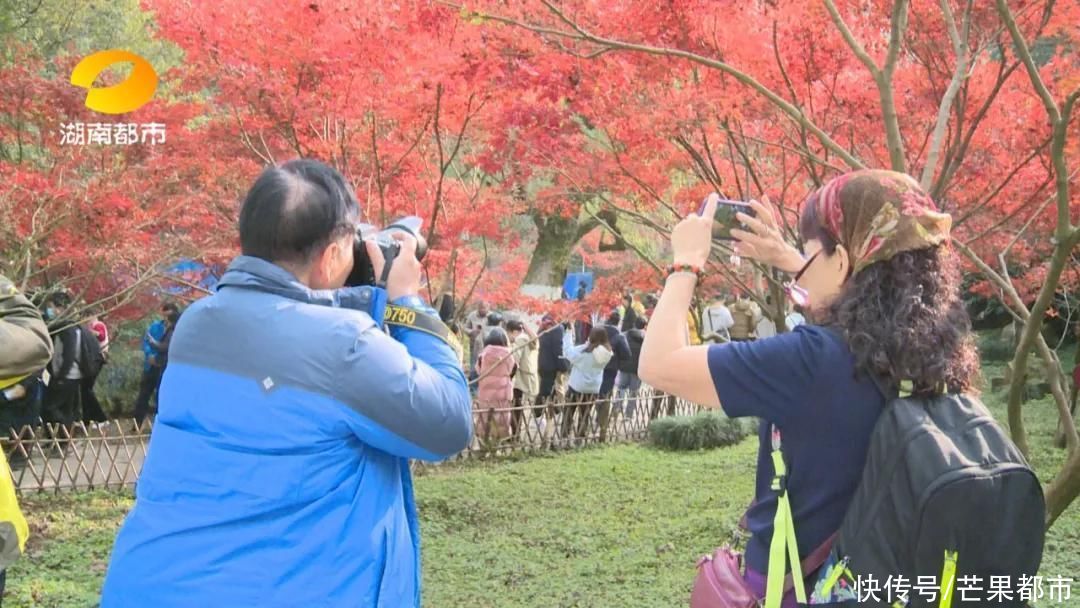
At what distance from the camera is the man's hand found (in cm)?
183

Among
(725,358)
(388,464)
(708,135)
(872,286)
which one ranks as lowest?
(388,464)

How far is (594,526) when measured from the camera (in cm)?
719

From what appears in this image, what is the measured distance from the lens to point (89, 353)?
30.9 ft

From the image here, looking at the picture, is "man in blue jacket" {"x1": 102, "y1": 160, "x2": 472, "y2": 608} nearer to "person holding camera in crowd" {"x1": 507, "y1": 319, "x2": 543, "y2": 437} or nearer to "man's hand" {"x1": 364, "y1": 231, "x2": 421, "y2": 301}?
"man's hand" {"x1": 364, "y1": 231, "x2": 421, "y2": 301}

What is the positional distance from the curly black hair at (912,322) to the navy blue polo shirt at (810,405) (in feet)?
0.14

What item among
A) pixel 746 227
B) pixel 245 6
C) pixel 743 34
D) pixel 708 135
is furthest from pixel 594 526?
pixel 746 227

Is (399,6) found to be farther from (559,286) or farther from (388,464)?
(559,286)

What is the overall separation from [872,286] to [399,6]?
17.3 feet

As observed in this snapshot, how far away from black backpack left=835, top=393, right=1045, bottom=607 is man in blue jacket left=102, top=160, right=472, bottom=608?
0.71 meters

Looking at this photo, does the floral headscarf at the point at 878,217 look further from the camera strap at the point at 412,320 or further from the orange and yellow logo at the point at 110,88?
the orange and yellow logo at the point at 110,88

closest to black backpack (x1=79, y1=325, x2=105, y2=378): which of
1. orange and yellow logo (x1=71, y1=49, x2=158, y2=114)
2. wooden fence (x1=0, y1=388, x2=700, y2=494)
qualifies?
wooden fence (x1=0, y1=388, x2=700, y2=494)

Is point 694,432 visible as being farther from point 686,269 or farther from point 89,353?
point 686,269

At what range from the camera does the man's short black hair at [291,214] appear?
1.72m

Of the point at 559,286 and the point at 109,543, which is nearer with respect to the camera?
the point at 109,543
